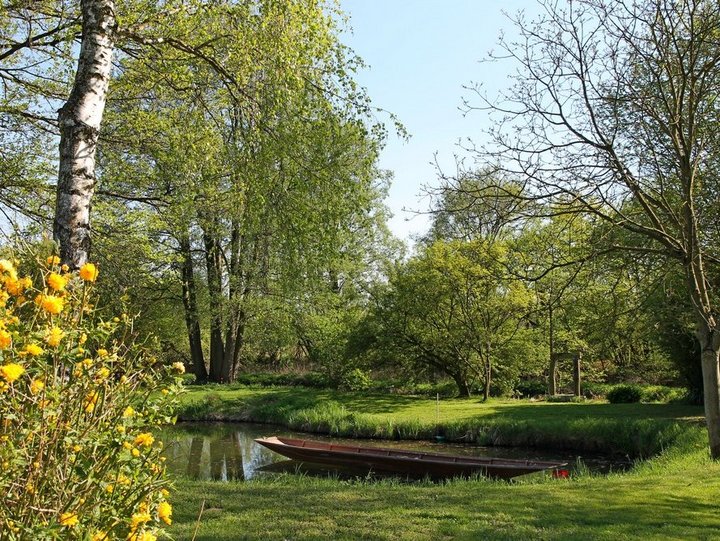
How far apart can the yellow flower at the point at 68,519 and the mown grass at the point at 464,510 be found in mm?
2700

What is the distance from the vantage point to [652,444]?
40.3 feet

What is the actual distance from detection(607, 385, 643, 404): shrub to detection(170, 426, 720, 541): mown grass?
36.2ft

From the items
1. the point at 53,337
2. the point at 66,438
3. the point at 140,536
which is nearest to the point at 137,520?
the point at 140,536

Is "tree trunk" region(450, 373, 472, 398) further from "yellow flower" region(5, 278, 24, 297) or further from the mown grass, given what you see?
"yellow flower" region(5, 278, 24, 297)

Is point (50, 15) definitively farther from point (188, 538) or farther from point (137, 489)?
point (137, 489)

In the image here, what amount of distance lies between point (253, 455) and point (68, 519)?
13.1 meters

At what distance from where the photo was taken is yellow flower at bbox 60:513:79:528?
198 cm

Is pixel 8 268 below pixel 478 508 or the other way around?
the other way around

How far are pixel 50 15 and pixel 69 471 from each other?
8.81m

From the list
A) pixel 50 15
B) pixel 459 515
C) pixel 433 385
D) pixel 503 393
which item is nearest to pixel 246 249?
pixel 433 385

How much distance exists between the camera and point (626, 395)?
62.3 feet

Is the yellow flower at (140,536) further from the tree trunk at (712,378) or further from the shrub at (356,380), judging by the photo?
the shrub at (356,380)

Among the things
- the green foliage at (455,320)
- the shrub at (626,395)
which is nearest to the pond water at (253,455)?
the green foliage at (455,320)

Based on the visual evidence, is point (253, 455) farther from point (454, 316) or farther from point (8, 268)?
point (8, 268)
